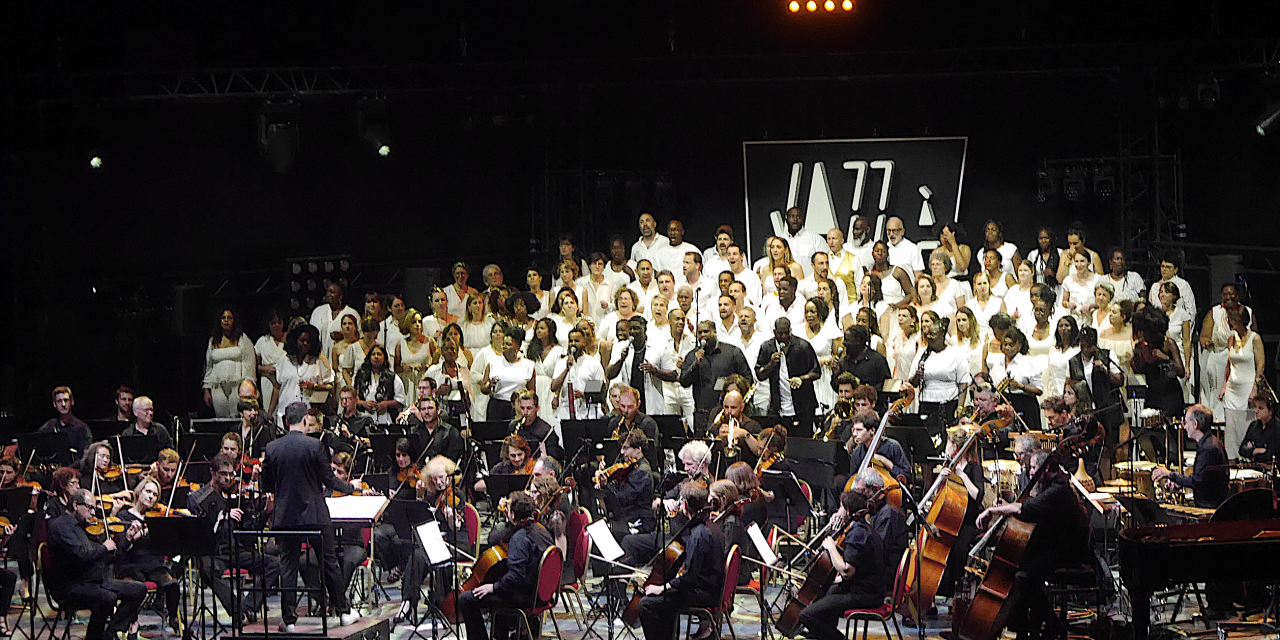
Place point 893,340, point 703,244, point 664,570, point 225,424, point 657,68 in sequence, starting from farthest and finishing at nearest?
point 703,244
point 657,68
point 893,340
point 225,424
point 664,570

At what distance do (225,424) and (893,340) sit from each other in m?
6.13

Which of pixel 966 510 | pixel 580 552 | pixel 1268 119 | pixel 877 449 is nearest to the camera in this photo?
pixel 966 510

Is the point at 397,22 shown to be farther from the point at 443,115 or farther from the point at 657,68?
the point at 657,68

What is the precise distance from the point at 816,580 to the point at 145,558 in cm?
456

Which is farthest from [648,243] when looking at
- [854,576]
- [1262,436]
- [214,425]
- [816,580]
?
[854,576]

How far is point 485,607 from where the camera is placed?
340 inches

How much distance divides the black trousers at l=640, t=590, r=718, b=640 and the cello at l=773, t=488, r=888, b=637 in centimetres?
51

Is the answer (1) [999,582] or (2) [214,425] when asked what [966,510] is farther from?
(2) [214,425]

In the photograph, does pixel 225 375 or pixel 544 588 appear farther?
pixel 225 375

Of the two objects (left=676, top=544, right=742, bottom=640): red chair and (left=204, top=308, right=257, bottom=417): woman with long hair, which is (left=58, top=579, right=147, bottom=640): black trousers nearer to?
(left=676, top=544, right=742, bottom=640): red chair

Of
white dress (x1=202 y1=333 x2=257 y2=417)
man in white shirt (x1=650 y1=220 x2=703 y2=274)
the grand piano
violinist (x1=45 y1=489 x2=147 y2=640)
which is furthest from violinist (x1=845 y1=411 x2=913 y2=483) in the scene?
white dress (x1=202 y1=333 x2=257 y2=417)

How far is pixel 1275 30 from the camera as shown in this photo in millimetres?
14945

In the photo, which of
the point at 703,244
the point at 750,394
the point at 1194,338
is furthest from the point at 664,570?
the point at 703,244

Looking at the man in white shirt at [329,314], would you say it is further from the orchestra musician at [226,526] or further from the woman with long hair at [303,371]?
the orchestra musician at [226,526]
